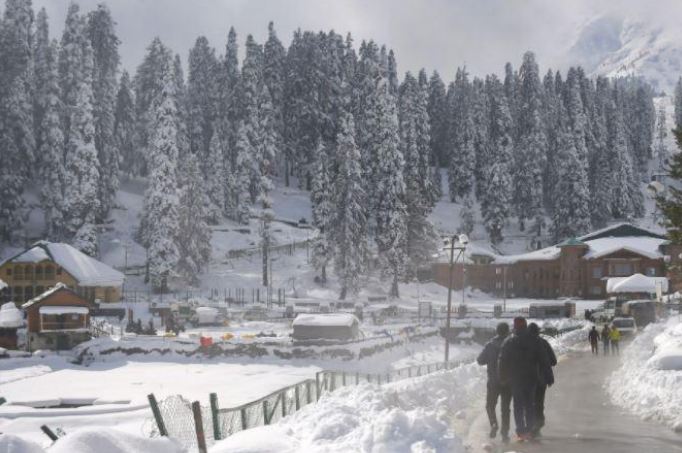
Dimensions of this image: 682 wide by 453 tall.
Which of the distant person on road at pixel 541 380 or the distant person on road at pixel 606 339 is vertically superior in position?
the distant person on road at pixel 541 380

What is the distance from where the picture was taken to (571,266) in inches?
3100

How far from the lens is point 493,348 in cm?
1309

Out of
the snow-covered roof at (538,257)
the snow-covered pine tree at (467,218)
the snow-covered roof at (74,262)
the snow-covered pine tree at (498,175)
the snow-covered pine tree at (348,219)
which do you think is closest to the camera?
the snow-covered roof at (74,262)

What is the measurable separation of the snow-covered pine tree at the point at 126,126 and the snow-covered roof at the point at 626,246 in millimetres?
52345

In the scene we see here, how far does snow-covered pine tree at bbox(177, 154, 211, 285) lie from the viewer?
228ft

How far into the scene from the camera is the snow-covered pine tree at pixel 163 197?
66375 millimetres

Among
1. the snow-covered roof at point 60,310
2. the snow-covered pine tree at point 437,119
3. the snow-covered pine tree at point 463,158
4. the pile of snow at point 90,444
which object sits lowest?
the pile of snow at point 90,444

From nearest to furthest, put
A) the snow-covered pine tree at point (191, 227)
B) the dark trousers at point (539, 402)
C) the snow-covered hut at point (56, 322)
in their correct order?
the dark trousers at point (539, 402)
the snow-covered hut at point (56, 322)
the snow-covered pine tree at point (191, 227)

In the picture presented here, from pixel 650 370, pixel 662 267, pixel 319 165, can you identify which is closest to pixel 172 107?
pixel 319 165

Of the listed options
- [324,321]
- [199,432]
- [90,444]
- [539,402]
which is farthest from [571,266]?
[90,444]

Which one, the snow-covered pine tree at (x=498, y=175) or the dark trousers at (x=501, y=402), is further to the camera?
the snow-covered pine tree at (x=498, y=175)

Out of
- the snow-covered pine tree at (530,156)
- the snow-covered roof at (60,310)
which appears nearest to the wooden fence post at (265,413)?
the snow-covered roof at (60,310)

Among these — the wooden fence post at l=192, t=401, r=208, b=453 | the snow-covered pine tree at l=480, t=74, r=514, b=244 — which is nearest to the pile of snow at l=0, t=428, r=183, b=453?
the wooden fence post at l=192, t=401, r=208, b=453

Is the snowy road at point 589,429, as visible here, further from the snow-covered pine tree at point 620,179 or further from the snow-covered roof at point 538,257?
the snow-covered pine tree at point 620,179
